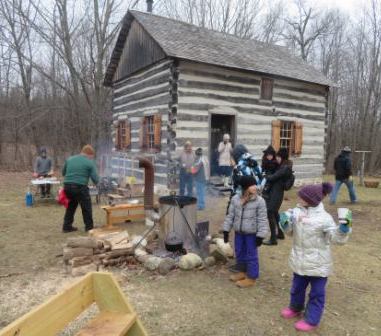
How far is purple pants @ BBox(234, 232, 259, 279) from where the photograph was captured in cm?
455

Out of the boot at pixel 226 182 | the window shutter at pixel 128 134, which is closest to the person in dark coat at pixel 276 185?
the boot at pixel 226 182

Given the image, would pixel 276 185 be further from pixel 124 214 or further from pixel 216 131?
pixel 216 131

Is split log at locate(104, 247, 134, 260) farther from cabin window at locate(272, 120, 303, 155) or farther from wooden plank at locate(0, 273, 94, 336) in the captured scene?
cabin window at locate(272, 120, 303, 155)

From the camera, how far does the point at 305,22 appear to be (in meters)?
31.3

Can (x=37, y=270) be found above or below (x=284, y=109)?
below

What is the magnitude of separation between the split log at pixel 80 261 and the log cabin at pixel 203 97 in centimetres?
570

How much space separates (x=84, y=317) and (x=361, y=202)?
9559 mm

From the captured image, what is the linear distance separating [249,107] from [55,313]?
11050 mm

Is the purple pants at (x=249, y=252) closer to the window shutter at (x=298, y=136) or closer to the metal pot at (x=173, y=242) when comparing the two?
the metal pot at (x=173, y=242)

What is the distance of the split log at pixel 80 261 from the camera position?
5.11 m

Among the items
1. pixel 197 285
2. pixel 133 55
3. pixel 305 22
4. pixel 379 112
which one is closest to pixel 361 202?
pixel 197 285

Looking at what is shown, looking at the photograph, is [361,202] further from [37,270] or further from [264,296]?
[37,270]

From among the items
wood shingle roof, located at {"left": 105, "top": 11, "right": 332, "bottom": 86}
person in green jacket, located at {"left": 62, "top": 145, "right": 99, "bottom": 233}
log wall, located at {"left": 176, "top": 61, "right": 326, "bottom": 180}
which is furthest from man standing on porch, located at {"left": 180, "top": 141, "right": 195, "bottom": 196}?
wood shingle roof, located at {"left": 105, "top": 11, "right": 332, "bottom": 86}

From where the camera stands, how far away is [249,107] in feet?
40.5
